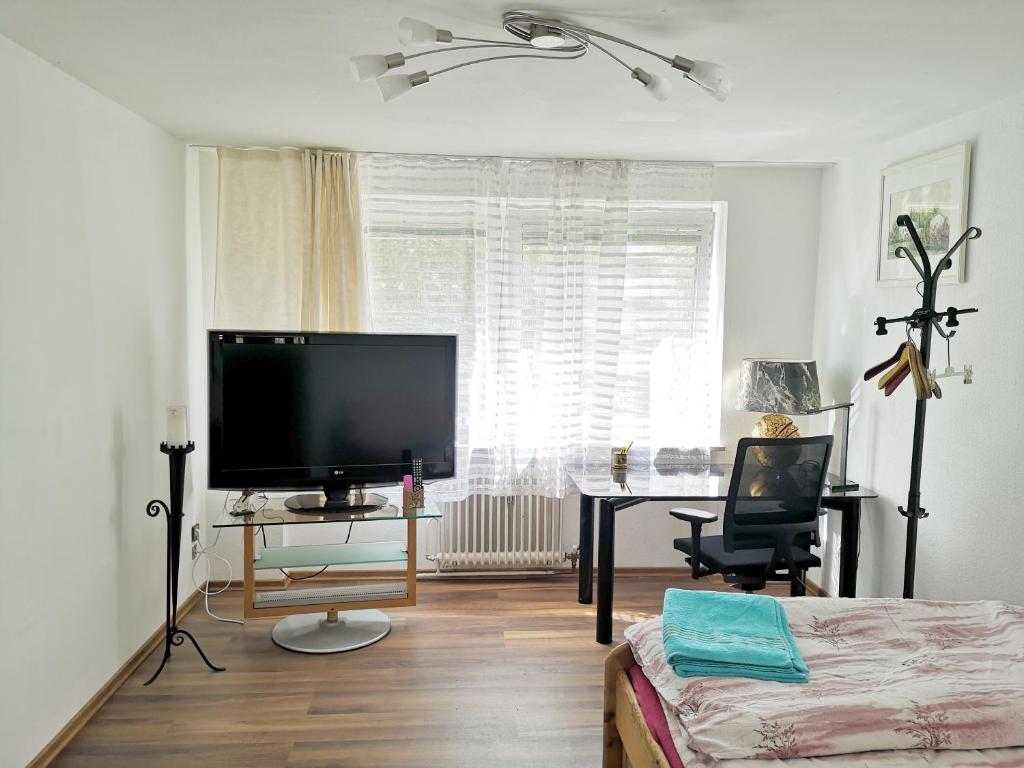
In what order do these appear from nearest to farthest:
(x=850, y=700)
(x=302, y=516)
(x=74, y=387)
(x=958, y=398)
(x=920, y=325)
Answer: (x=850, y=700) → (x=74, y=387) → (x=920, y=325) → (x=958, y=398) → (x=302, y=516)

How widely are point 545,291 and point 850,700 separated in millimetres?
2855

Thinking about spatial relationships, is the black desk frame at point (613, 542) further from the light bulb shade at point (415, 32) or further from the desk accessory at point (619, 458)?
the light bulb shade at point (415, 32)

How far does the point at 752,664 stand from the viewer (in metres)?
2.12

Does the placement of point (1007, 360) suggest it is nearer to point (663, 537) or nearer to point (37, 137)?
point (663, 537)

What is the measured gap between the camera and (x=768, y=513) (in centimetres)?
344

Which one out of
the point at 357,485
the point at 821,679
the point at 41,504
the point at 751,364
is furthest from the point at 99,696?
the point at 751,364

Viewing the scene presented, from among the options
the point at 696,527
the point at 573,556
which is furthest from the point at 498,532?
the point at 696,527

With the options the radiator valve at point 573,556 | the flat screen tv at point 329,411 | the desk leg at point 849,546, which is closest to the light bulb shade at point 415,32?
the flat screen tv at point 329,411

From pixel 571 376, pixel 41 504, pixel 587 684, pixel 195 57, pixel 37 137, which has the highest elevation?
pixel 195 57

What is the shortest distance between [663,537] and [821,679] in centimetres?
267

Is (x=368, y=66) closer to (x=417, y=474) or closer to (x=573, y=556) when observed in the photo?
(x=417, y=474)

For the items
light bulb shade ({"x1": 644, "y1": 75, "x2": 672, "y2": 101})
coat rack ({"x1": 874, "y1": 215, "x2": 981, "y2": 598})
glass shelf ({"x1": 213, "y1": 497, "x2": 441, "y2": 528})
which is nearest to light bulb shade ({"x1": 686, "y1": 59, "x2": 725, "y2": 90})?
light bulb shade ({"x1": 644, "y1": 75, "x2": 672, "y2": 101})

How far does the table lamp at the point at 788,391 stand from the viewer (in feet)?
13.5

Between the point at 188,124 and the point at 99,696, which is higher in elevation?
the point at 188,124
